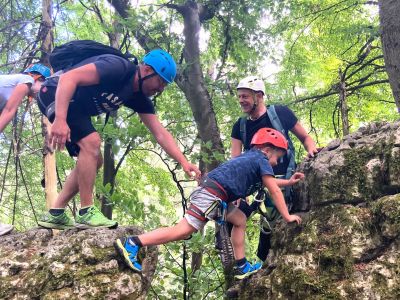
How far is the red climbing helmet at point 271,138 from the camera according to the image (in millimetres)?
3416

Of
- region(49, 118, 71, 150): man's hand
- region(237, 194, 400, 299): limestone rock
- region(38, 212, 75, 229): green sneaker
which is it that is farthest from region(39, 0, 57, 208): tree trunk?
region(237, 194, 400, 299): limestone rock

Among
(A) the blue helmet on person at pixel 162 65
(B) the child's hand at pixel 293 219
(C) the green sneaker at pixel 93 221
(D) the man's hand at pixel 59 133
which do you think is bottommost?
(B) the child's hand at pixel 293 219

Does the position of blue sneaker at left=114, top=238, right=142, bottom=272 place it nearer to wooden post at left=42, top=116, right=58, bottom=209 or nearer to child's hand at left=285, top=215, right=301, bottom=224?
child's hand at left=285, top=215, right=301, bottom=224

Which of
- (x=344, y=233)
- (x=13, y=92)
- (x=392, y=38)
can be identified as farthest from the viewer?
(x=392, y=38)

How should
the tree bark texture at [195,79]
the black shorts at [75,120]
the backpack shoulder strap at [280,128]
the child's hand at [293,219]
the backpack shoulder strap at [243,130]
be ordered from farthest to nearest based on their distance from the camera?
the tree bark texture at [195,79] → the backpack shoulder strap at [243,130] → the backpack shoulder strap at [280,128] → the black shorts at [75,120] → the child's hand at [293,219]

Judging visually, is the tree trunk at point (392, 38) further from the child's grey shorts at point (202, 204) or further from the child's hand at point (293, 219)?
the child's grey shorts at point (202, 204)

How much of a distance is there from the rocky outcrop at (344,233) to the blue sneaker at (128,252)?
3.15 feet

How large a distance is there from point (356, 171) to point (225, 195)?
109cm

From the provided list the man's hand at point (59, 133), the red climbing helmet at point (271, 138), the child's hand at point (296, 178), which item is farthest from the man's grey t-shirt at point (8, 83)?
the child's hand at point (296, 178)

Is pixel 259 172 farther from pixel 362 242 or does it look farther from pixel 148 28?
pixel 148 28

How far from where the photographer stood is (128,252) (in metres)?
3.03

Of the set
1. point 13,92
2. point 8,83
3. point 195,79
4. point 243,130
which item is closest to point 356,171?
point 243,130

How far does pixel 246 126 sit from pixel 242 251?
1.27 meters

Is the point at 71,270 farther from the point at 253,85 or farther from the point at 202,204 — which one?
the point at 253,85
